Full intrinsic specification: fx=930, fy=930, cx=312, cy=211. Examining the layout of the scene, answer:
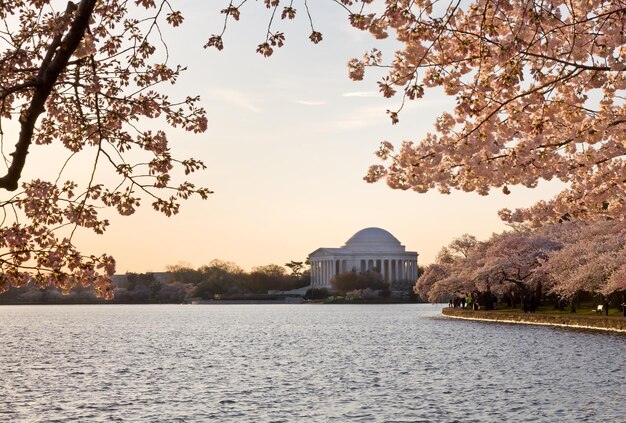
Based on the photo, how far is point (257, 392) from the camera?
99.1 feet

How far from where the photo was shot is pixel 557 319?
65062 millimetres

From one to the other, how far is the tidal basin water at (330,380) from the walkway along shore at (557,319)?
2138mm

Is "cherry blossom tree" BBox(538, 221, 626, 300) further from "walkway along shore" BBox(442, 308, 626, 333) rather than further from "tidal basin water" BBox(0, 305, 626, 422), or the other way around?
"tidal basin water" BBox(0, 305, 626, 422)

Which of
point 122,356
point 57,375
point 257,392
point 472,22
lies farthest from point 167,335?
point 472,22

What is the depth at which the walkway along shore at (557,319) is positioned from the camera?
181ft

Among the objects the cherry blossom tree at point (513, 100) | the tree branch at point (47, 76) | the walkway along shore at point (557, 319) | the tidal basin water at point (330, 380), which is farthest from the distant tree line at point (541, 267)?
the tree branch at point (47, 76)

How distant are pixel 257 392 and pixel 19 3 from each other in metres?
20.1

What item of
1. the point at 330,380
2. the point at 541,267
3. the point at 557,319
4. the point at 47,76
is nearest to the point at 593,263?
the point at 557,319

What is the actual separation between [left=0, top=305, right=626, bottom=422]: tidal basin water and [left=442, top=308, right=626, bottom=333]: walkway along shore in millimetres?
2138

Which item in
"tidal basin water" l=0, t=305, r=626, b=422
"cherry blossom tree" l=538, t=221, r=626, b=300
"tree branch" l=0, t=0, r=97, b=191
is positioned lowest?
"tidal basin water" l=0, t=305, r=626, b=422

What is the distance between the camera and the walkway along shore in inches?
2173

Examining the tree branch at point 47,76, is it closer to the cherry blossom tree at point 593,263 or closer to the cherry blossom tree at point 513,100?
the cherry blossom tree at point 513,100

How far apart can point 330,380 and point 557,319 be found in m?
35.7

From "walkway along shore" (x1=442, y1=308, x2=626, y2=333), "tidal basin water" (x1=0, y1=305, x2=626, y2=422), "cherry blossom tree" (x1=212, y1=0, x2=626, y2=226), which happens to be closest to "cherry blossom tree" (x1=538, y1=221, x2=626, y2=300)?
"walkway along shore" (x1=442, y1=308, x2=626, y2=333)
